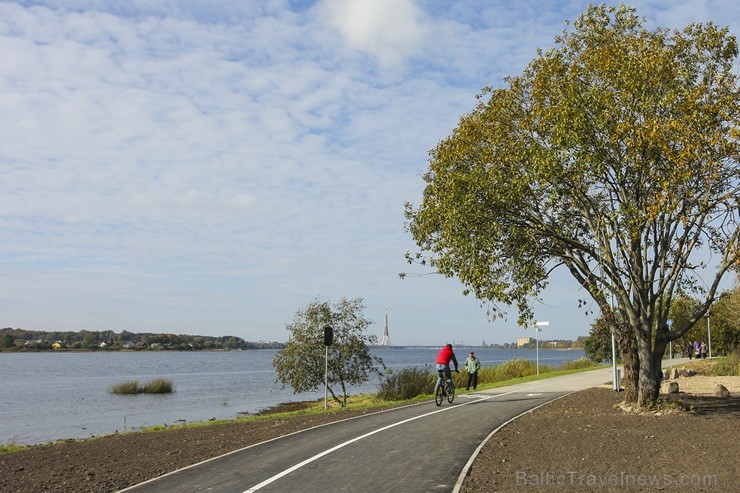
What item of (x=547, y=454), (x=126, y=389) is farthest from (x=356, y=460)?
(x=126, y=389)

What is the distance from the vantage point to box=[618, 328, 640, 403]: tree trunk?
1645 cm

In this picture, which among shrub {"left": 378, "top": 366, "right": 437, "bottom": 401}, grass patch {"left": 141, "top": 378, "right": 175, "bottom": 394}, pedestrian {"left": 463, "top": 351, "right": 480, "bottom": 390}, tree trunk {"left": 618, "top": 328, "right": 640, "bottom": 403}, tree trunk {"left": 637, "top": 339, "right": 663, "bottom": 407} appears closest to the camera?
tree trunk {"left": 637, "top": 339, "right": 663, "bottom": 407}

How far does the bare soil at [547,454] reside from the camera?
29.3ft

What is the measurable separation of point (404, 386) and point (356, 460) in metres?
16.7

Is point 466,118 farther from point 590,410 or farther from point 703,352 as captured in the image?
point 703,352

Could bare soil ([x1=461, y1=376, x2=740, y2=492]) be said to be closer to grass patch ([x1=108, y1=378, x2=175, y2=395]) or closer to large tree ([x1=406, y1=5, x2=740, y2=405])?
large tree ([x1=406, y1=5, x2=740, y2=405])

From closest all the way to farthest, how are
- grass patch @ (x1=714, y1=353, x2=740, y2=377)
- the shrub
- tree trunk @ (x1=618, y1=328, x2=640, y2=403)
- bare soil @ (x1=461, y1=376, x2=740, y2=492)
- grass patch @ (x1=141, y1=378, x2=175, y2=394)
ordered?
bare soil @ (x1=461, y1=376, x2=740, y2=492) < tree trunk @ (x1=618, y1=328, x2=640, y2=403) < the shrub < grass patch @ (x1=714, y1=353, x2=740, y2=377) < grass patch @ (x1=141, y1=378, x2=175, y2=394)

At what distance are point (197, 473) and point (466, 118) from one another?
10975mm

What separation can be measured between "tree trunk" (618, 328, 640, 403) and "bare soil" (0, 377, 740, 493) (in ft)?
1.98

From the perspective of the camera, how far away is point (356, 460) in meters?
10.6

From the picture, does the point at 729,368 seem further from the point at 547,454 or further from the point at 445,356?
the point at 547,454

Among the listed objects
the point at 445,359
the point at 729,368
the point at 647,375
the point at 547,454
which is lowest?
the point at 547,454

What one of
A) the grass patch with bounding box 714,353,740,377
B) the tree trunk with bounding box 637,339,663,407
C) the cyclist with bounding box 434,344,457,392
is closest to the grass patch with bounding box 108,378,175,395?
the cyclist with bounding box 434,344,457,392

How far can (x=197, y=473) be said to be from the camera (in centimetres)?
1003
